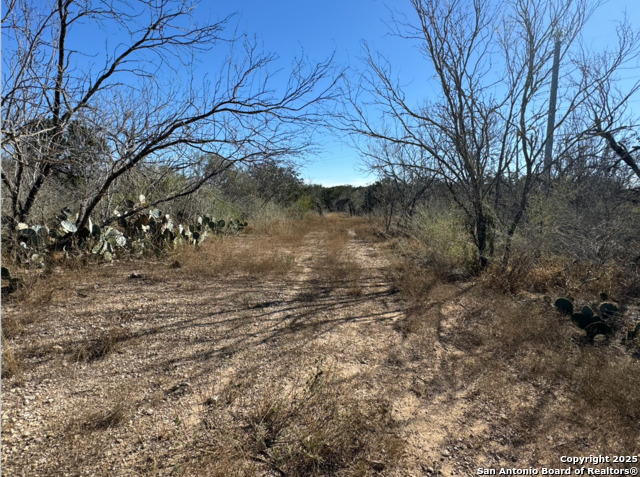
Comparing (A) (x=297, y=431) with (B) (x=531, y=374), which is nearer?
(A) (x=297, y=431)

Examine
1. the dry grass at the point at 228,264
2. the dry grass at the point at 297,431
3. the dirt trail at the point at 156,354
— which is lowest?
the dry grass at the point at 297,431

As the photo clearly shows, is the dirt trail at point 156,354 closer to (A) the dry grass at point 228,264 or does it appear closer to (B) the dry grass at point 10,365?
(B) the dry grass at point 10,365

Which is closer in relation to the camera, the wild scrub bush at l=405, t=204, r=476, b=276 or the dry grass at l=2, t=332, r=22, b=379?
the dry grass at l=2, t=332, r=22, b=379

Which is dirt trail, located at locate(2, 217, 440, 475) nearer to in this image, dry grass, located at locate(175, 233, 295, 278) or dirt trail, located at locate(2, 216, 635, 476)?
dirt trail, located at locate(2, 216, 635, 476)

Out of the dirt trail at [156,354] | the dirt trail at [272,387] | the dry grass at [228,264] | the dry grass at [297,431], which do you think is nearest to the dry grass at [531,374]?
the dirt trail at [272,387]

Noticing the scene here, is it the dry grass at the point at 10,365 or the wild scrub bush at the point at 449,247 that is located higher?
the wild scrub bush at the point at 449,247

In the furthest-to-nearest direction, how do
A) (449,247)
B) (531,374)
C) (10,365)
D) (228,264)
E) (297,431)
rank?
(449,247) → (228,264) → (531,374) → (10,365) → (297,431)

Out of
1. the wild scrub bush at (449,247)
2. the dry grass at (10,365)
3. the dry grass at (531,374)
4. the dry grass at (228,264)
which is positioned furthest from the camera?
the wild scrub bush at (449,247)

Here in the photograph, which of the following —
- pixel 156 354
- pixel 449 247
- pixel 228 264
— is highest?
pixel 449 247

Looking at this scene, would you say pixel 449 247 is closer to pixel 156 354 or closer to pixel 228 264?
pixel 228 264

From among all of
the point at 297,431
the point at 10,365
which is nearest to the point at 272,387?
the point at 297,431

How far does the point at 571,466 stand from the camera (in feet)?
5.62

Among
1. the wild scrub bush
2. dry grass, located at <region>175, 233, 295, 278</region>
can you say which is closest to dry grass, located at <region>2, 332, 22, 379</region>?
dry grass, located at <region>175, 233, 295, 278</region>

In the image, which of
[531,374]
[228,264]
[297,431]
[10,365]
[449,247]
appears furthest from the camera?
[449,247]
